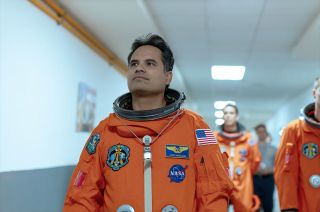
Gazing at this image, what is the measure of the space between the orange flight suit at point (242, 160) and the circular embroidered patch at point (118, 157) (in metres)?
2.57

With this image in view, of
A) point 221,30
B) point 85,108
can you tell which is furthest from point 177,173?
point 221,30

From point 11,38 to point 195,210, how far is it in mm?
2218

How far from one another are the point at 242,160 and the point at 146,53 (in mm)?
2730

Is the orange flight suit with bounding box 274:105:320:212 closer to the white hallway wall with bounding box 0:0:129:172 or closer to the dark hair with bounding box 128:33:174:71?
the dark hair with bounding box 128:33:174:71

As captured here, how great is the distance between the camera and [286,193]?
259cm

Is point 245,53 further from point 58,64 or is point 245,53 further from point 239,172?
point 58,64

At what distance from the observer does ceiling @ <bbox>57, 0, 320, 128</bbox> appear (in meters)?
4.52

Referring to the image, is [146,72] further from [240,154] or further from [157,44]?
[240,154]

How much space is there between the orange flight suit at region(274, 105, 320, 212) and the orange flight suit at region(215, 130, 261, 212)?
1452 mm

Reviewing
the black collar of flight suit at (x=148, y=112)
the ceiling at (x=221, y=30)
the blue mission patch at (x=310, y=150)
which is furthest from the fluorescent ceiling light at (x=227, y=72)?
the black collar of flight suit at (x=148, y=112)

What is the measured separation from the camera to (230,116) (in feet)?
15.2

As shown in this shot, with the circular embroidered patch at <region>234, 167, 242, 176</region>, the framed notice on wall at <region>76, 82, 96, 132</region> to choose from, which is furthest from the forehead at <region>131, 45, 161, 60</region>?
the framed notice on wall at <region>76, 82, 96, 132</region>

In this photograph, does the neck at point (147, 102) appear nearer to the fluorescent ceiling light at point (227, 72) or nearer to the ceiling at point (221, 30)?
the ceiling at point (221, 30)

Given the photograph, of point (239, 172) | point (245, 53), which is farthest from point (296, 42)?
point (239, 172)
